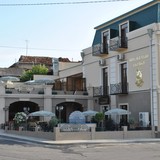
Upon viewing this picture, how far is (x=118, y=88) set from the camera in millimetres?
32844

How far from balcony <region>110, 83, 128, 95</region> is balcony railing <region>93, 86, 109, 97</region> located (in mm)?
1548

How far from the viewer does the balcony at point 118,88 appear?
32.2 meters

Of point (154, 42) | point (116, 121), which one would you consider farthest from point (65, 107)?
point (154, 42)

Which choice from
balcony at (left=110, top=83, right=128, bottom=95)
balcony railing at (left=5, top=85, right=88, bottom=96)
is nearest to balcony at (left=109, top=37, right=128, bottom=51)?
Answer: balcony at (left=110, top=83, right=128, bottom=95)

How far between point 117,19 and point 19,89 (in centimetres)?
1151

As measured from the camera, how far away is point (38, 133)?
90.5ft

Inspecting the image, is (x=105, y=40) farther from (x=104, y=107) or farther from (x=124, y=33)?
(x=104, y=107)

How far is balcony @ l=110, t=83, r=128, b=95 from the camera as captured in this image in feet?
106

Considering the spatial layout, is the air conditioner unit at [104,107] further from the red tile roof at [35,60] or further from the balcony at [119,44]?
the red tile roof at [35,60]

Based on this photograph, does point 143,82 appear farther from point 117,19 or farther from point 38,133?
point 38,133

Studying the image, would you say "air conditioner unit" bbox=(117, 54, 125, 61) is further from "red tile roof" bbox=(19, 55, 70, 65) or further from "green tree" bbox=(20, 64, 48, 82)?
"red tile roof" bbox=(19, 55, 70, 65)

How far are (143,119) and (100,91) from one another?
300 inches

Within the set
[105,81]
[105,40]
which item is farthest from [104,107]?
[105,40]

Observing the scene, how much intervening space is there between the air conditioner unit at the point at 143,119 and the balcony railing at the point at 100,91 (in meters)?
6.11
